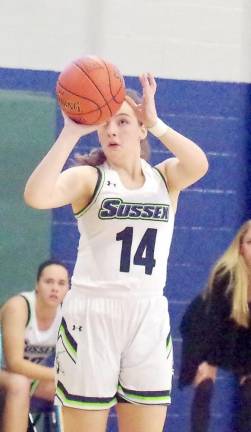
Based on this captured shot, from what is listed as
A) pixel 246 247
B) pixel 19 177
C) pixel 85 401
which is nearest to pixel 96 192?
pixel 85 401

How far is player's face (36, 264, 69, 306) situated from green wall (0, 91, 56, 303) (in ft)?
0.14

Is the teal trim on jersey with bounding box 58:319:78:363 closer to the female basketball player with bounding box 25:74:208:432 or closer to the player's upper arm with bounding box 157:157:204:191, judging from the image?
the female basketball player with bounding box 25:74:208:432

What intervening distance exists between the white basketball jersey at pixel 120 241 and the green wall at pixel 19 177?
0.98 m

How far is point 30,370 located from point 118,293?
1.08 metres

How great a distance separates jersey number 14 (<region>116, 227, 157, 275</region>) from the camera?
285 cm

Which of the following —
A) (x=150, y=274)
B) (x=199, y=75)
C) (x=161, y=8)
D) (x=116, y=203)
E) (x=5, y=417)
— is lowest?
(x=5, y=417)

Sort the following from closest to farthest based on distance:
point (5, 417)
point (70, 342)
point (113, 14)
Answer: point (70, 342)
point (5, 417)
point (113, 14)

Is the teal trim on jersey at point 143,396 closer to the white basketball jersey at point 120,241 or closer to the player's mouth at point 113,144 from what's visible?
the white basketball jersey at point 120,241

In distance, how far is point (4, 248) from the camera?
3850 millimetres

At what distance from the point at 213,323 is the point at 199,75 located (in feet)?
3.58

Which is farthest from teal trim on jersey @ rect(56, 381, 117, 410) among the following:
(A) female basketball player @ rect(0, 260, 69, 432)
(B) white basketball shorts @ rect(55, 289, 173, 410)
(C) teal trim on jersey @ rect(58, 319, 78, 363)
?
(A) female basketball player @ rect(0, 260, 69, 432)

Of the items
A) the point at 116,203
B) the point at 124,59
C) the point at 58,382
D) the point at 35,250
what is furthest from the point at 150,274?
the point at 124,59

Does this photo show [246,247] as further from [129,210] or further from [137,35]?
[129,210]

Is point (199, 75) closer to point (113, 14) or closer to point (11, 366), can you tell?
point (113, 14)
